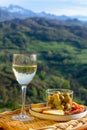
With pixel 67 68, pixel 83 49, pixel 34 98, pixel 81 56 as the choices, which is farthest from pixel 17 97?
pixel 83 49

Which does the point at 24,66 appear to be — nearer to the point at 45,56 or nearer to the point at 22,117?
the point at 22,117

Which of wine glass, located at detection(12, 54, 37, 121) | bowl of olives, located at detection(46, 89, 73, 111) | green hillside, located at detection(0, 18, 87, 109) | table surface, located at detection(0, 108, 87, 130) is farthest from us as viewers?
green hillside, located at detection(0, 18, 87, 109)

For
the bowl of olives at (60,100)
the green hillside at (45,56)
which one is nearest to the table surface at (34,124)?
the bowl of olives at (60,100)

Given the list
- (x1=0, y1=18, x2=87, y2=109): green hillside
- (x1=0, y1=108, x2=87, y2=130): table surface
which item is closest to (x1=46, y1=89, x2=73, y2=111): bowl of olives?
(x1=0, y1=108, x2=87, y2=130): table surface

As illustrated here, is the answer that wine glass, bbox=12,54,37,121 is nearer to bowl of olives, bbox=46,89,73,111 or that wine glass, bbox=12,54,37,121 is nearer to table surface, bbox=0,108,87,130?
table surface, bbox=0,108,87,130

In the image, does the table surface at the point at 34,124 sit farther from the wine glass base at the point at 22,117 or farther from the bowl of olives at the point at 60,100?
the bowl of olives at the point at 60,100

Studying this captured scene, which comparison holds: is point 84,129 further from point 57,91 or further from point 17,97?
point 17,97
